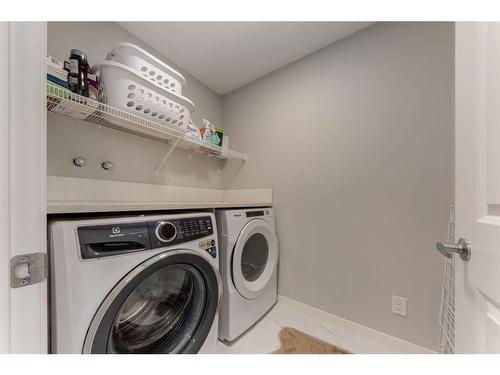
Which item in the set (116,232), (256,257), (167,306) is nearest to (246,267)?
(256,257)

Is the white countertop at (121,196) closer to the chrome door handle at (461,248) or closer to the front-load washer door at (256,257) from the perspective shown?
the front-load washer door at (256,257)

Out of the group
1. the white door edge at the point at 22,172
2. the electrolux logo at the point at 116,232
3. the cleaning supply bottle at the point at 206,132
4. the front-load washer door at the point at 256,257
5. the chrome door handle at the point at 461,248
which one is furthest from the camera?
the cleaning supply bottle at the point at 206,132

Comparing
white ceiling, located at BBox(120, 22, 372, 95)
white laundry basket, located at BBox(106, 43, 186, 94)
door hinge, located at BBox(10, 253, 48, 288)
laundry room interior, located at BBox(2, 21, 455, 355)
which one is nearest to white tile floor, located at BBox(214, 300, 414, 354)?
laundry room interior, located at BBox(2, 21, 455, 355)

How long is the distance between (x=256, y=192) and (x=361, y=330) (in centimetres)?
130

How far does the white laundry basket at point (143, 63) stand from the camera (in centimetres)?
101

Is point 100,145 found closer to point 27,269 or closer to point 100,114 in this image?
point 100,114

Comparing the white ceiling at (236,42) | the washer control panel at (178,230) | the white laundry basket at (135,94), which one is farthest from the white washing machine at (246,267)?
the white ceiling at (236,42)

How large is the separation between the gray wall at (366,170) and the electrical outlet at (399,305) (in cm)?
3

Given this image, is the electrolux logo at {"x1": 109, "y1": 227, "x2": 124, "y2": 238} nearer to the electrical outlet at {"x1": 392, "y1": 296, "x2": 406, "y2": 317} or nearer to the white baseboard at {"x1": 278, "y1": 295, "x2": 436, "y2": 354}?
the white baseboard at {"x1": 278, "y1": 295, "x2": 436, "y2": 354}

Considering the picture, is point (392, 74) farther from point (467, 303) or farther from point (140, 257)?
point (140, 257)

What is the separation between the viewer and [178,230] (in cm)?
83

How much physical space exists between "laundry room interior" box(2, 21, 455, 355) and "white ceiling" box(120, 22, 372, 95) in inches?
0.5

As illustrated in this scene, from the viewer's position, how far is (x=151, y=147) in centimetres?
149
